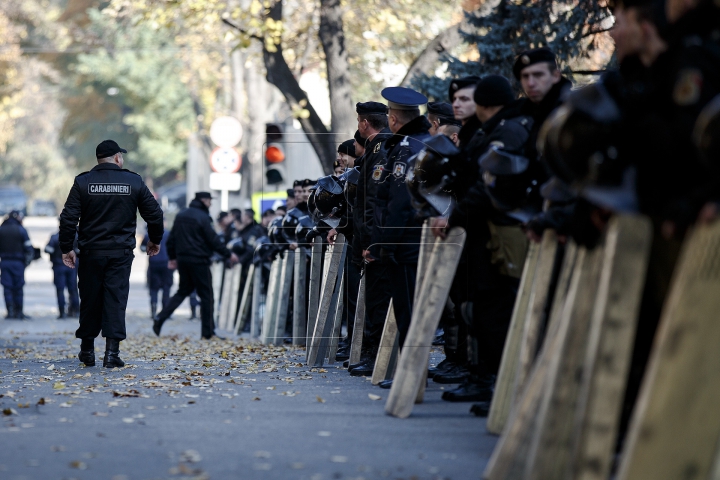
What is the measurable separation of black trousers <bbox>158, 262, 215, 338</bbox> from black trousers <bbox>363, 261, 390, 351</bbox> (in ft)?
26.5

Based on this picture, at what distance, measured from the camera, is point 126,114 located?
206 ft

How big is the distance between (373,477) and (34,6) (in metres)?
48.5

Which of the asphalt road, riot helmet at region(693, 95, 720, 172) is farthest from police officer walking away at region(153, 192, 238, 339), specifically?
riot helmet at region(693, 95, 720, 172)

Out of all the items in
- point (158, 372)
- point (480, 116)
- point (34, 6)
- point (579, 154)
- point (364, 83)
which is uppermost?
point (34, 6)

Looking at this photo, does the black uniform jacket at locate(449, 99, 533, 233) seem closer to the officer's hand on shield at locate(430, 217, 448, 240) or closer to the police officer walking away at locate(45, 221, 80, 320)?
the officer's hand on shield at locate(430, 217, 448, 240)

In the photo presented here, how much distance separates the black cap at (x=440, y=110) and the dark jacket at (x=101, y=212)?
9.96 ft

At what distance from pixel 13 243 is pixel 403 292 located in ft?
58.4

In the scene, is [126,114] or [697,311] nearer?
[697,311]

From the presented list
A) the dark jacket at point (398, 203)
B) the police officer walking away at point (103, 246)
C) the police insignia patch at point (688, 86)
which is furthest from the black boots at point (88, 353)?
the police insignia patch at point (688, 86)

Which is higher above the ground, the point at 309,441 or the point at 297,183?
the point at 297,183

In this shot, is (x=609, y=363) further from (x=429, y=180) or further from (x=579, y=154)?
(x=429, y=180)

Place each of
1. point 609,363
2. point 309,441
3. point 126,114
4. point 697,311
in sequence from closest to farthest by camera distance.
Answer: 1. point 697,311
2. point 609,363
3. point 309,441
4. point 126,114

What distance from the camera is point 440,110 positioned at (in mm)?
10758

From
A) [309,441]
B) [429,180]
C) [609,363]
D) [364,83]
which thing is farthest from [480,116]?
[364,83]
